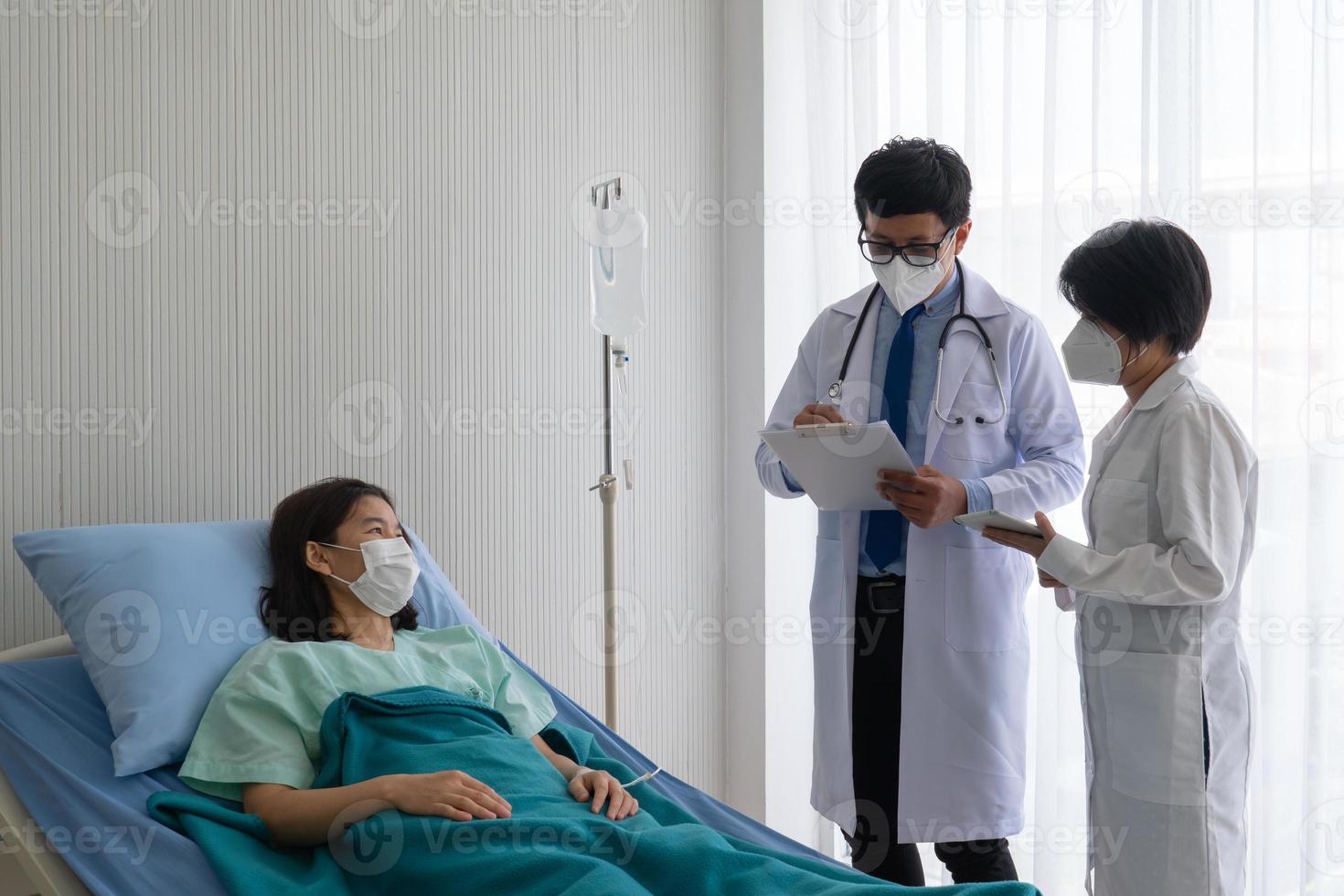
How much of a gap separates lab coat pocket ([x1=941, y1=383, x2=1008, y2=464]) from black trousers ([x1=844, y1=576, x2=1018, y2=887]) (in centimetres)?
25

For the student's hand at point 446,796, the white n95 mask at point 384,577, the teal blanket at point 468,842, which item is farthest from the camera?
the white n95 mask at point 384,577

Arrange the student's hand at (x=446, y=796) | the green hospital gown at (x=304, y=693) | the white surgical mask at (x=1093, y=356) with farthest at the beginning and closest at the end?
the white surgical mask at (x=1093, y=356), the green hospital gown at (x=304, y=693), the student's hand at (x=446, y=796)

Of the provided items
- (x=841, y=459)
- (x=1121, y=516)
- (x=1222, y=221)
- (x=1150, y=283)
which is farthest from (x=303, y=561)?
(x=1222, y=221)

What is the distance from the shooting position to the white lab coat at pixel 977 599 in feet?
6.20

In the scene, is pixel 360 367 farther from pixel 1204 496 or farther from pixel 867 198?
pixel 1204 496

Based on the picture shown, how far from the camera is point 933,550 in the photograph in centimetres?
191

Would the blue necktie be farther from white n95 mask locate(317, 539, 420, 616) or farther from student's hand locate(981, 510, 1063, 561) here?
white n95 mask locate(317, 539, 420, 616)

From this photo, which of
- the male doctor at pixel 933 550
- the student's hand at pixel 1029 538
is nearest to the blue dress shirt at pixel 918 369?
the male doctor at pixel 933 550

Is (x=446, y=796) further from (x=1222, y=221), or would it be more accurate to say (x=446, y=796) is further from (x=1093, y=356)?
(x=1222, y=221)

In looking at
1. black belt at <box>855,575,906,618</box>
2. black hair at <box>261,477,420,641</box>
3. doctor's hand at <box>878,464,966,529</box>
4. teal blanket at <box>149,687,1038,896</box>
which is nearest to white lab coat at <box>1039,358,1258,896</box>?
doctor's hand at <box>878,464,966,529</box>

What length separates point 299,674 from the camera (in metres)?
1.65

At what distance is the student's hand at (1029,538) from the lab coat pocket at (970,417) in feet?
0.60

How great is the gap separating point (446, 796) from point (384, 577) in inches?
18.5

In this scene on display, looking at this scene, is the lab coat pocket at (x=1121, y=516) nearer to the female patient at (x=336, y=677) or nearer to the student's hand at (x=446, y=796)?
the female patient at (x=336, y=677)
